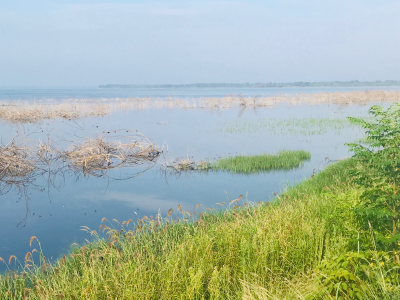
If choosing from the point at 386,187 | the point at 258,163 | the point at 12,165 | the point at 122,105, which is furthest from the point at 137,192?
the point at 122,105

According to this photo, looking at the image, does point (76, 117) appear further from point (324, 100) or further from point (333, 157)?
point (324, 100)

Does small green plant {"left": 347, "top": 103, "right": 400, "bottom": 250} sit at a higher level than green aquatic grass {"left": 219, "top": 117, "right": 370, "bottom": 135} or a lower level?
higher

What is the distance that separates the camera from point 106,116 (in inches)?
1449

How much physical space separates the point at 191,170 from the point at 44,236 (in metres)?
7.68

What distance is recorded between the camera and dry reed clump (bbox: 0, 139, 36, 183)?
15.6m

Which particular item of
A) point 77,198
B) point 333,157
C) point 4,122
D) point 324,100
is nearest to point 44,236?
point 77,198

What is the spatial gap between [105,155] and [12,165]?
4242 millimetres

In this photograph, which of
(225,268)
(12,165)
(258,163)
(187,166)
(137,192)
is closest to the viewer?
(225,268)

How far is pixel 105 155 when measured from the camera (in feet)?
59.3

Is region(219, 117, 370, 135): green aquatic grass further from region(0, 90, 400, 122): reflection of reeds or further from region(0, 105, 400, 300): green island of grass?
region(0, 105, 400, 300): green island of grass

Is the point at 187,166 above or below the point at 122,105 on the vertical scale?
below

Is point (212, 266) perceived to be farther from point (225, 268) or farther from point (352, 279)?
point (352, 279)

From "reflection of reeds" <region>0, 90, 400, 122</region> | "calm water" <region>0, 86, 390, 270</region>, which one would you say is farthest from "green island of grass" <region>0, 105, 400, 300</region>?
"reflection of reeds" <region>0, 90, 400, 122</region>

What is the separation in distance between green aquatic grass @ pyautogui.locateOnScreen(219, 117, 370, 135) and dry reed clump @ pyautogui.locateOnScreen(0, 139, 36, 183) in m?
15.2
